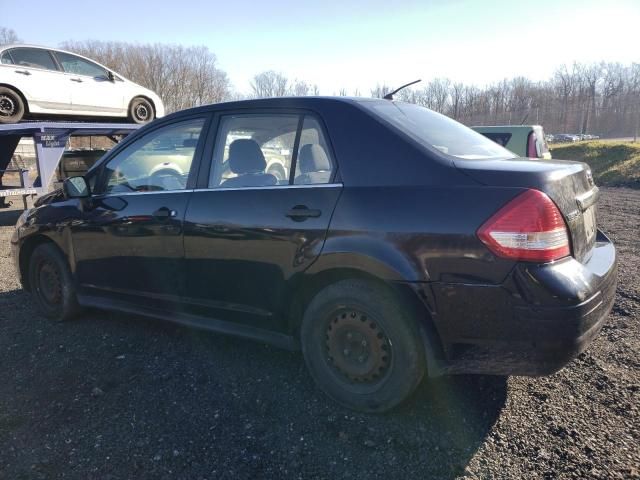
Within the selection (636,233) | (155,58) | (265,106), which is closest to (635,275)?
(636,233)

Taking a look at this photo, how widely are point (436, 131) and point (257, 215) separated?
1.21 metres

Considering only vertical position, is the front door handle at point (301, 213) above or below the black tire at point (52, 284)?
above

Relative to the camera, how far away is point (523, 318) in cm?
217

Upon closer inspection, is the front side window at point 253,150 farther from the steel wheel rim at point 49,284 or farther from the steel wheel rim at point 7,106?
the steel wheel rim at point 7,106

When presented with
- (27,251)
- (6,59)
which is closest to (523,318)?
(27,251)

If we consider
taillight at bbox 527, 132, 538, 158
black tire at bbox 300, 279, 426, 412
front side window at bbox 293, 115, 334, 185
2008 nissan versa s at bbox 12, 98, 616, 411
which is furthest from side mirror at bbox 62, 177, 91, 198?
taillight at bbox 527, 132, 538, 158

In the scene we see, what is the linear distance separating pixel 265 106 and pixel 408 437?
2.17 meters

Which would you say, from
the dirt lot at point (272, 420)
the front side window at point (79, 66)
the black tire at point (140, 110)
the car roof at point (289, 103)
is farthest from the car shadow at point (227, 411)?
the black tire at point (140, 110)

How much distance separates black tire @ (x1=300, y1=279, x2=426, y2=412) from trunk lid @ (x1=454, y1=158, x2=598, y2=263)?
77 cm

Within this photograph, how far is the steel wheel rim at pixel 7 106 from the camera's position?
27.8ft

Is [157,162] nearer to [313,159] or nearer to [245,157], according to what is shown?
[245,157]

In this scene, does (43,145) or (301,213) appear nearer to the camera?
(301,213)

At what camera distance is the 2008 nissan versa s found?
2.21 meters

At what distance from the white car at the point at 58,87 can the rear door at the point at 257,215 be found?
7.42 meters
